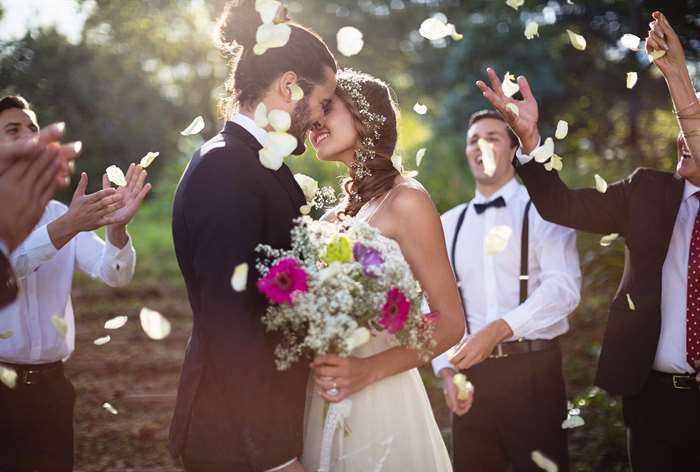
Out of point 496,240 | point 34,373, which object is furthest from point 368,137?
point 34,373

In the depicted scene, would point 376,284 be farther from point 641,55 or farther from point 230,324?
point 641,55

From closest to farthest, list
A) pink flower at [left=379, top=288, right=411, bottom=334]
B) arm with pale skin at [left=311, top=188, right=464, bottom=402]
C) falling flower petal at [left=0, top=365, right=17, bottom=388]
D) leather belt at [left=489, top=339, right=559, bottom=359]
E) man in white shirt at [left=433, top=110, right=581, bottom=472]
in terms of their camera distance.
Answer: pink flower at [left=379, top=288, right=411, bottom=334]
arm with pale skin at [left=311, top=188, right=464, bottom=402]
falling flower petal at [left=0, top=365, right=17, bottom=388]
man in white shirt at [left=433, top=110, right=581, bottom=472]
leather belt at [left=489, top=339, right=559, bottom=359]

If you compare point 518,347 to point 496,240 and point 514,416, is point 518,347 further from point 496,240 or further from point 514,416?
point 496,240

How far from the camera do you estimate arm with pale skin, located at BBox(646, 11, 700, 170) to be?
10.2 feet

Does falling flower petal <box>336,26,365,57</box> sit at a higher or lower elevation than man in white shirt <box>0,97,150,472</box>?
higher

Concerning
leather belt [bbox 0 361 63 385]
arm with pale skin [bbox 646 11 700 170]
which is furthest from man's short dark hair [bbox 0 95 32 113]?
arm with pale skin [bbox 646 11 700 170]

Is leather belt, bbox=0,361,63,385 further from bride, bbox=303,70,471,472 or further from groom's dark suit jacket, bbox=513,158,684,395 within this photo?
groom's dark suit jacket, bbox=513,158,684,395

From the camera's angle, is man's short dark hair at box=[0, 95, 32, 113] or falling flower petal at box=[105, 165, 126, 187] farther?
man's short dark hair at box=[0, 95, 32, 113]

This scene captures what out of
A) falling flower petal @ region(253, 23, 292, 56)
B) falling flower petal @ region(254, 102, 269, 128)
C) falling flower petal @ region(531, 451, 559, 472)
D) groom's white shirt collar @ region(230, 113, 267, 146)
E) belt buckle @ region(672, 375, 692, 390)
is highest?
falling flower petal @ region(253, 23, 292, 56)

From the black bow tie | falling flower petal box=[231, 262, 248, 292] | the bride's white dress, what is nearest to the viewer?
falling flower petal box=[231, 262, 248, 292]

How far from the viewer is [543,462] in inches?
154

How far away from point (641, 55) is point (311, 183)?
9679 millimetres

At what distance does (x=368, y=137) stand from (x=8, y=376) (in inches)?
78.9

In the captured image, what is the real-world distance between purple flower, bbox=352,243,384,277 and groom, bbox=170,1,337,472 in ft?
0.85
